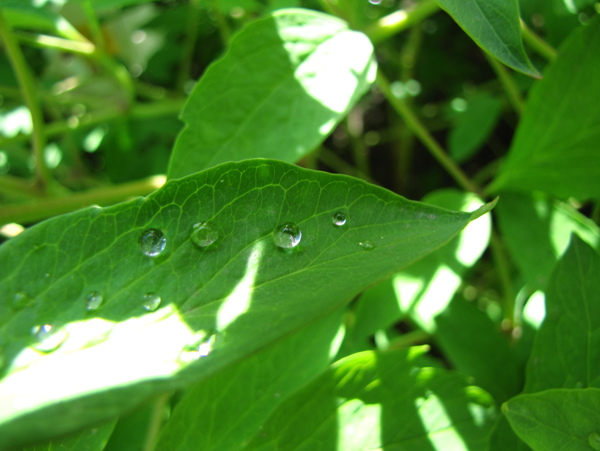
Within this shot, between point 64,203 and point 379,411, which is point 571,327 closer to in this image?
point 379,411

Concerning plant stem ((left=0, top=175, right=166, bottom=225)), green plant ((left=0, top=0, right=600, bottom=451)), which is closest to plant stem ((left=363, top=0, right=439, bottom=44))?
green plant ((left=0, top=0, right=600, bottom=451))

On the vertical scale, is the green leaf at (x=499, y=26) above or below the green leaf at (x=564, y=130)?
above

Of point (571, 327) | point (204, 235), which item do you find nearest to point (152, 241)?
point (204, 235)

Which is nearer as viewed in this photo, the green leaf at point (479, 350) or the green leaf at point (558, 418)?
the green leaf at point (558, 418)

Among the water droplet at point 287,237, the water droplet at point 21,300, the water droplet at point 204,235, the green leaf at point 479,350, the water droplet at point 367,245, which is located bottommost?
the green leaf at point 479,350

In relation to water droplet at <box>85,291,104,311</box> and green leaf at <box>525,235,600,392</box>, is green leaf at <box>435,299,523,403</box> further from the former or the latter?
water droplet at <box>85,291,104,311</box>

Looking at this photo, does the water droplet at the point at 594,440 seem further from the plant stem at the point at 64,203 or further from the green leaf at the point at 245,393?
the plant stem at the point at 64,203

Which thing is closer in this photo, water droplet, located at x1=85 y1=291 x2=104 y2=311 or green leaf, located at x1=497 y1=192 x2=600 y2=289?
water droplet, located at x1=85 y1=291 x2=104 y2=311

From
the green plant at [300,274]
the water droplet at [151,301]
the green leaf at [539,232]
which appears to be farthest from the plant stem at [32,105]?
the green leaf at [539,232]

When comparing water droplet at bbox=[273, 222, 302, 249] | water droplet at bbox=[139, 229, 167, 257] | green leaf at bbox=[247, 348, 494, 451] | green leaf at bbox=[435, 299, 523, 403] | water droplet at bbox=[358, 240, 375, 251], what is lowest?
green leaf at bbox=[435, 299, 523, 403]
